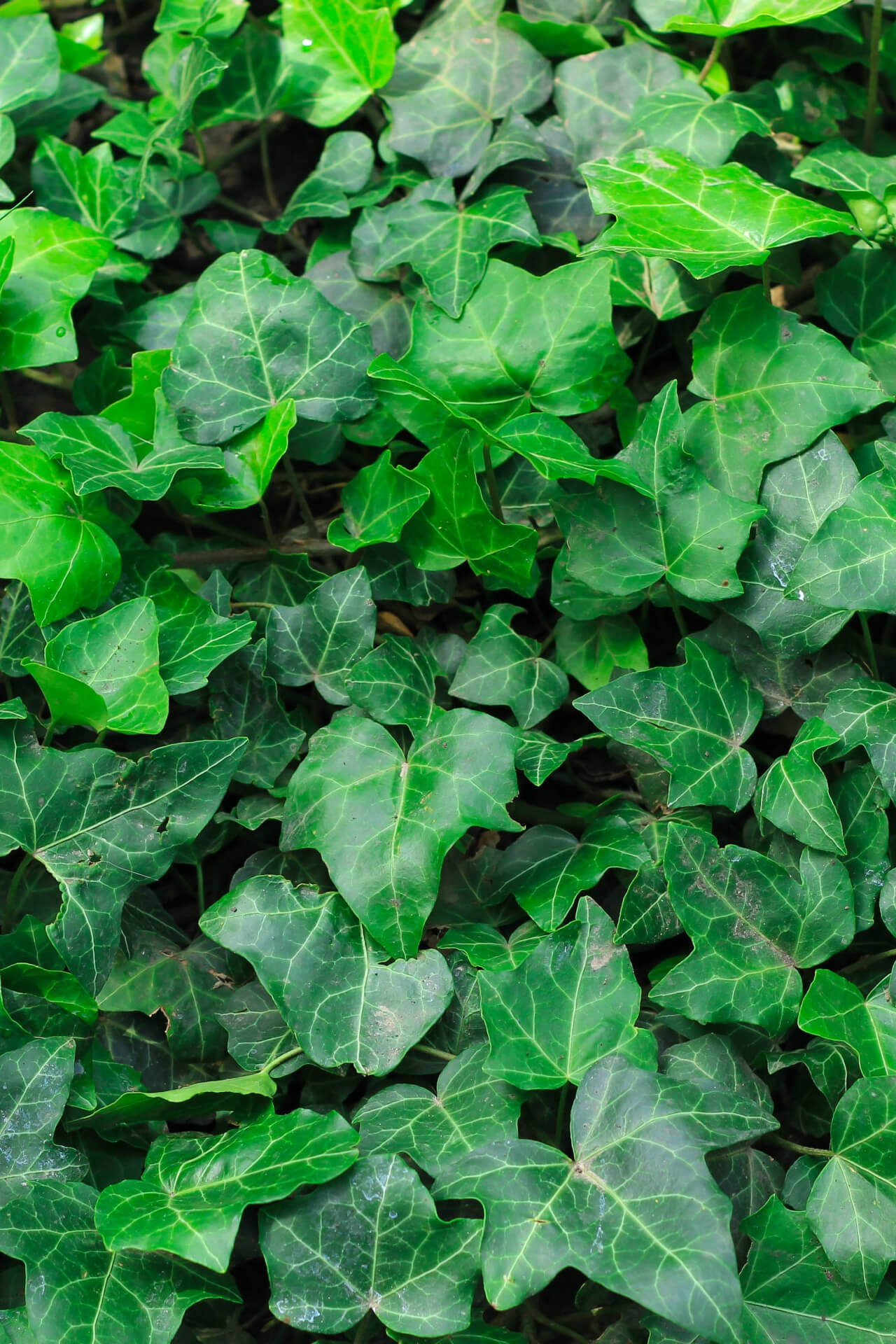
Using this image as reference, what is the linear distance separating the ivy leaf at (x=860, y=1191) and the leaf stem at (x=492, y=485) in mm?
786

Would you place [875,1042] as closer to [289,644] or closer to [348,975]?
[348,975]

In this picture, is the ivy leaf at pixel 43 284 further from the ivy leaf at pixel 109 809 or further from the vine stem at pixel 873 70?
the vine stem at pixel 873 70

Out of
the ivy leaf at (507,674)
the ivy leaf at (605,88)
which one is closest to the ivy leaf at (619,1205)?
the ivy leaf at (507,674)

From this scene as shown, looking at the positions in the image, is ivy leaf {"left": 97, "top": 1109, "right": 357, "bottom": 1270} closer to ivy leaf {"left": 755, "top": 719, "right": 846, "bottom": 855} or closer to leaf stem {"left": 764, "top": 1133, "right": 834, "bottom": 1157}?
leaf stem {"left": 764, "top": 1133, "right": 834, "bottom": 1157}

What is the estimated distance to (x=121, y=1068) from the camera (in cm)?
130

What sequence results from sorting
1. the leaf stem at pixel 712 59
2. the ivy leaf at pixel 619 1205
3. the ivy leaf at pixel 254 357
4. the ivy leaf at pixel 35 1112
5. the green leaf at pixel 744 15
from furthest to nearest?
the leaf stem at pixel 712 59 → the ivy leaf at pixel 254 357 → the green leaf at pixel 744 15 → the ivy leaf at pixel 35 1112 → the ivy leaf at pixel 619 1205

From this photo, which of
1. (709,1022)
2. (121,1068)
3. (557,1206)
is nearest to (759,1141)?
(709,1022)

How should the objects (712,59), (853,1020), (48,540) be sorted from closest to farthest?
(853,1020) < (48,540) < (712,59)

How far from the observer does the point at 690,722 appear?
1.30 m

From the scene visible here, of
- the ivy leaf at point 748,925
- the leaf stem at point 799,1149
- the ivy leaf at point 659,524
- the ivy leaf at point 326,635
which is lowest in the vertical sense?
the leaf stem at point 799,1149

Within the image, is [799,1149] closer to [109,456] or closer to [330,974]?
[330,974]

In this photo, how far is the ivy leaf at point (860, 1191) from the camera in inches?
42.3

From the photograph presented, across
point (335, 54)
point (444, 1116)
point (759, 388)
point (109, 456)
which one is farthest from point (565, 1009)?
point (335, 54)

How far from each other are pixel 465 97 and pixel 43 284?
718 mm
